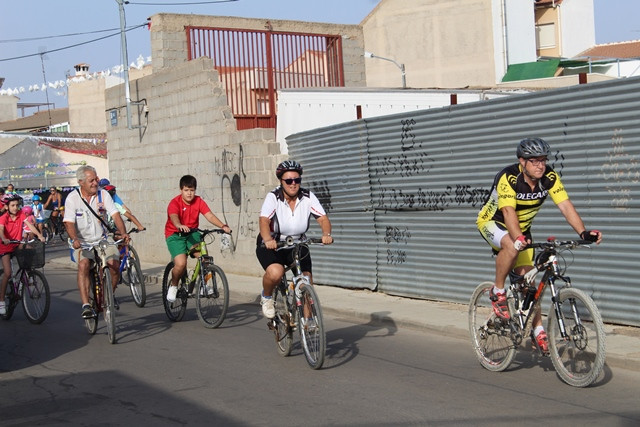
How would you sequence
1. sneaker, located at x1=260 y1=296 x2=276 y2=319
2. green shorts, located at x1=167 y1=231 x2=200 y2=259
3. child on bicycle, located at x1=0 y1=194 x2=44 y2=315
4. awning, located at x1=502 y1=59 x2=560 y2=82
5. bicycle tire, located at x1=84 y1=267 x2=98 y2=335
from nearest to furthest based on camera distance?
sneaker, located at x1=260 y1=296 x2=276 y2=319 → bicycle tire, located at x1=84 y1=267 x2=98 y2=335 → green shorts, located at x1=167 y1=231 x2=200 y2=259 → child on bicycle, located at x1=0 y1=194 x2=44 y2=315 → awning, located at x1=502 y1=59 x2=560 y2=82

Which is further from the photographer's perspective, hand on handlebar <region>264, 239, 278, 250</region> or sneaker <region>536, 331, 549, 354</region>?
hand on handlebar <region>264, 239, 278, 250</region>

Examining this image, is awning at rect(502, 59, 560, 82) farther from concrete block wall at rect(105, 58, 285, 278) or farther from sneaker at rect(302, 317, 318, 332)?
sneaker at rect(302, 317, 318, 332)

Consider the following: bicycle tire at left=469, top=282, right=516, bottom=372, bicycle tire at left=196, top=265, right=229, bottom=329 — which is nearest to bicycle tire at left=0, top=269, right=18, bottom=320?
bicycle tire at left=196, top=265, right=229, bottom=329

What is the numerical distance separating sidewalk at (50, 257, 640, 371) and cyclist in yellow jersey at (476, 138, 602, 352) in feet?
4.02

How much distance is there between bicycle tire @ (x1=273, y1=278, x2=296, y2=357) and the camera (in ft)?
29.5

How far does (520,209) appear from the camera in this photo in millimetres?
7559

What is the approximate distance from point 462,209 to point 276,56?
10382 millimetres

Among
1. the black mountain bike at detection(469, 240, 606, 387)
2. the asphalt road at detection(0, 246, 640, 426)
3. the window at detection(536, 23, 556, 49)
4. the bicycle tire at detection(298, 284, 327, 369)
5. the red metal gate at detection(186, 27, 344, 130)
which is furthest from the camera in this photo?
the window at detection(536, 23, 556, 49)

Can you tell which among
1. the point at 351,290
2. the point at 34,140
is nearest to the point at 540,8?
the point at 34,140

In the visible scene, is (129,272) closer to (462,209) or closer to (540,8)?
(462,209)

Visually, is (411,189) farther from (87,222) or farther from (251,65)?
(251,65)

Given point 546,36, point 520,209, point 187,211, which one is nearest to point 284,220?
point 520,209

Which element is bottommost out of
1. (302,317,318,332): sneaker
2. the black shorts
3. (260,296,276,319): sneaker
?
(302,317,318,332): sneaker

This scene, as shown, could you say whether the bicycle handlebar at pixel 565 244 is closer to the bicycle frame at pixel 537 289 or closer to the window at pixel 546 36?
the bicycle frame at pixel 537 289
